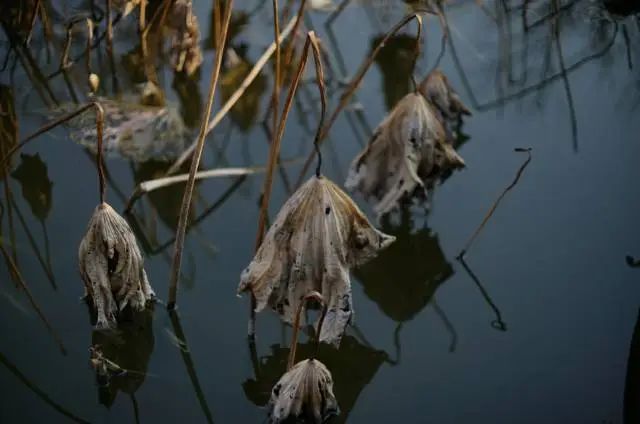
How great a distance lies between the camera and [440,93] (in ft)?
5.18

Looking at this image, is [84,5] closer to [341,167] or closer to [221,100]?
[221,100]

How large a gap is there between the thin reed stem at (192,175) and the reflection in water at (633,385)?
1.84 feet

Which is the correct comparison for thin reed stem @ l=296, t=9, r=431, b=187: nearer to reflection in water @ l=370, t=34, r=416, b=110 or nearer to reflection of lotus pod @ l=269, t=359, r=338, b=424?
reflection of lotus pod @ l=269, t=359, r=338, b=424

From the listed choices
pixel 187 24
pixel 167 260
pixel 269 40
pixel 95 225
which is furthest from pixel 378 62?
pixel 95 225

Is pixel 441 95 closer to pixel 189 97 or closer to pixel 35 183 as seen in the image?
pixel 189 97

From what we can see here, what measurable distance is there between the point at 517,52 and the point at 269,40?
1.68 feet

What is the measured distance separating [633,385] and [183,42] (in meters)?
1.05

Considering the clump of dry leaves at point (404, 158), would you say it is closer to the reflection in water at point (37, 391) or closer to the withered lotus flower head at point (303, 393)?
the withered lotus flower head at point (303, 393)

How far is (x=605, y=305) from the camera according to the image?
128cm

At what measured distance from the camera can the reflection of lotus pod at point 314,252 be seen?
1.07 metres

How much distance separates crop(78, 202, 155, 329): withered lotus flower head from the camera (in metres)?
1.11

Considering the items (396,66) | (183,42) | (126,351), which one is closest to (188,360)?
(126,351)

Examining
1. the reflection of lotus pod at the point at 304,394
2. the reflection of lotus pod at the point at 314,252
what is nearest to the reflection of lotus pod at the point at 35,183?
the reflection of lotus pod at the point at 314,252

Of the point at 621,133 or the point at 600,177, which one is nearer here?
the point at 600,177
